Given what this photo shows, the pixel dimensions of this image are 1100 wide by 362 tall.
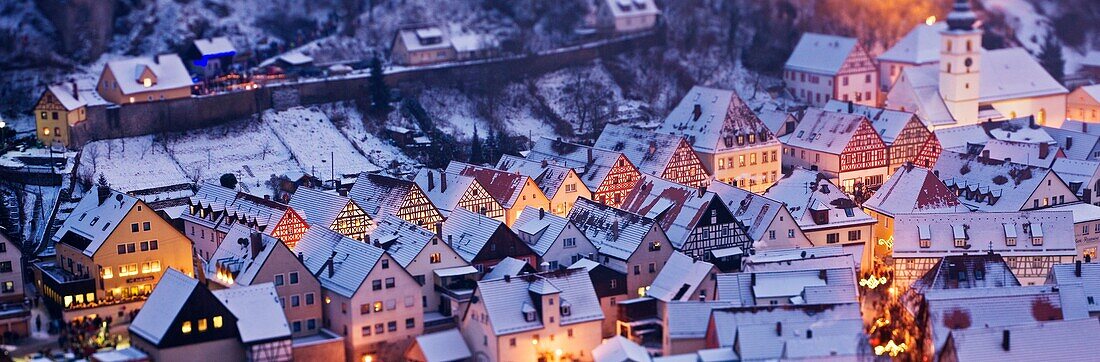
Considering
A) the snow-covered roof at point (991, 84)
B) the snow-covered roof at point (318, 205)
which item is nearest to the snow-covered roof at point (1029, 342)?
the snow-covered roof at point (318, 205)

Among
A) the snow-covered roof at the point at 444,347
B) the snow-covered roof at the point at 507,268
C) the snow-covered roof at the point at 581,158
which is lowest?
the snow-covered roof at the point at 444,347

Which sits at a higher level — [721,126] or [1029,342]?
[721,126]

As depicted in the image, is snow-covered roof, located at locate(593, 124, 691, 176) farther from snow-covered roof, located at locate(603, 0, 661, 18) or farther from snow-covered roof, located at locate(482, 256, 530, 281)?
snow-covered roof, located at locate(603, 0, 661, 18)

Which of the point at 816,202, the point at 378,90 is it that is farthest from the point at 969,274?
the point at 378,90

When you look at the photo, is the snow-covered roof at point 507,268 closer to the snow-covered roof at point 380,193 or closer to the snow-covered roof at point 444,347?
the snow-covered roof at point 444,347

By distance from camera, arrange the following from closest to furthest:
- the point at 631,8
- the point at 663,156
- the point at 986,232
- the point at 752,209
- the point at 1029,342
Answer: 1. the point at 1029,342
2. the point at 986,232
3. the point at 752,209
4. the point at 663,156
5. the point at 631,8

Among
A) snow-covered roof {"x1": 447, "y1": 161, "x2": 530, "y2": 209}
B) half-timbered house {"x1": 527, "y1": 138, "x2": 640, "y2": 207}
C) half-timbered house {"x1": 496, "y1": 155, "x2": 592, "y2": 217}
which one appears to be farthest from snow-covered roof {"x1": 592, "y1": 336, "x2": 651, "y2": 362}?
half-timbered house {"x1": 527, "y1": 138, "x2": 640, "y2": 207}

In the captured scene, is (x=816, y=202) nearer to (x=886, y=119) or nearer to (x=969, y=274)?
(x=969, y=274)
